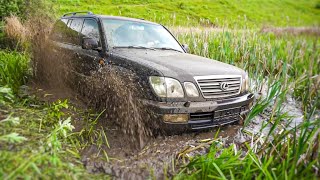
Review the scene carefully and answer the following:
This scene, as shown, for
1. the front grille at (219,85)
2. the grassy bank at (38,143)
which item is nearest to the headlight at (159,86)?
the front grille at (219,85)

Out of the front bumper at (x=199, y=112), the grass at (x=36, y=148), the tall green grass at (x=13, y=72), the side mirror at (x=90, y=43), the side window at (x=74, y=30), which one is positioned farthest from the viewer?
the side window at (x=74, y=30)

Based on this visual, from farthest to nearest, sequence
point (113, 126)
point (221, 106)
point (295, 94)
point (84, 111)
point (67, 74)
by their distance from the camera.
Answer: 1. point (295, 94)
2. point (67, 74)
3. point (84, 111)
4. point (113, 126)
5. point (221, 106)

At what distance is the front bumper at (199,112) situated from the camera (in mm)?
3211

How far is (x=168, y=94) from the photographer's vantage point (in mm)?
3229

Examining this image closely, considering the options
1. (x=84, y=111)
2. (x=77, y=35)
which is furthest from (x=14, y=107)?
(x=77, y=35)

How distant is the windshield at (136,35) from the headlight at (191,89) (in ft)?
4.32

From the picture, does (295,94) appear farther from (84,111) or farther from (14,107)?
(14,107)

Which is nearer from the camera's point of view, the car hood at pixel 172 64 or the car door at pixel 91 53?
the car hood at pixel 172 64

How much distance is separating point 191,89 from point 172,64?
43 cm

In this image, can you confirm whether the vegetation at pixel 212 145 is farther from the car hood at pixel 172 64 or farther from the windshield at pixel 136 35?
the windshield at pixel 136 35

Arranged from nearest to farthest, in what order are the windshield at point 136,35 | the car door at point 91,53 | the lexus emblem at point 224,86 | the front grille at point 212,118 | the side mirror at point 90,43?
the front grille at point 212,118 < the lexus emblem at point 224,86 < the side mirror at point 90,43 < the car door at point 91,53 < the windshield at point 136,35

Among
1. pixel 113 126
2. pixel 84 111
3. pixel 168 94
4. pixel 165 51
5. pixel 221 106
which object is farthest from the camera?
pixel 165 51

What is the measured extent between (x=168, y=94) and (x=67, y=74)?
2.38m

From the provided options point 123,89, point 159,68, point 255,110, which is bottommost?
point 255,110
